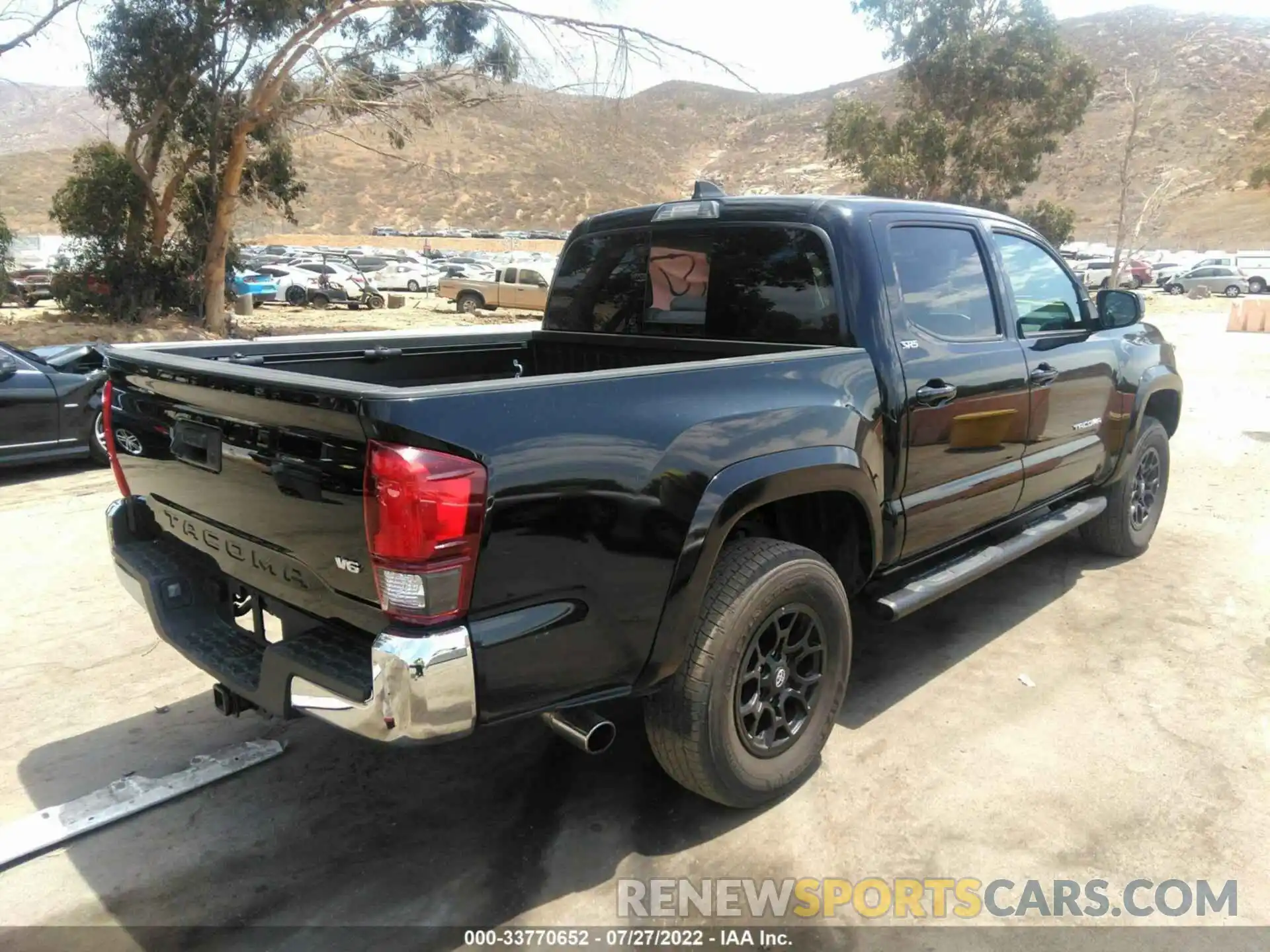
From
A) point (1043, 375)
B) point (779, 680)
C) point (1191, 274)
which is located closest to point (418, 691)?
point (779, 680)

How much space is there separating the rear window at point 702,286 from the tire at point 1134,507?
9.37 ft

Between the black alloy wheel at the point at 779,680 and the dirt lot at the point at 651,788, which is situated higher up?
the black alloy wheel at the point at 779,680

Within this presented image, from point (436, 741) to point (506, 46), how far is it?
20.0 metres

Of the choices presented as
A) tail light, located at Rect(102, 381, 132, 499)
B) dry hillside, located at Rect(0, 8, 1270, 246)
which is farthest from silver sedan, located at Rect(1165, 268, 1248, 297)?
tail light, located at Rect(102, 381, 132, 499)

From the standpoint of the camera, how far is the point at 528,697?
2.49m

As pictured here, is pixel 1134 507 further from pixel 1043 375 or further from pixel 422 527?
pixel 422 527

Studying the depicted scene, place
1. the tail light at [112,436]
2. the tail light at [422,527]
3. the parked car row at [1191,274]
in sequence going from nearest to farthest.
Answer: the tail light at [422,527], the tail light at [112,436], the parked car row at [1191,274]

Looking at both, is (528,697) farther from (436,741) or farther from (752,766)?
(752,766)

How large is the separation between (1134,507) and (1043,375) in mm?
1917

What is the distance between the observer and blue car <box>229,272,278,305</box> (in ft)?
94.7

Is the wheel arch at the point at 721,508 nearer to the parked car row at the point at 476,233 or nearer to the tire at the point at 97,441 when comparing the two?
the tire at the point at 97,441

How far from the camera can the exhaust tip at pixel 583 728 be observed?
262 centimetres

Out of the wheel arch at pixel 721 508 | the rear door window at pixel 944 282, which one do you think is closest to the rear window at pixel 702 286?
the rear door window at pixel 944 282

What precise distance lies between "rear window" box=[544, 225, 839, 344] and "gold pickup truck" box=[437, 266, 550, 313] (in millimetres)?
24800
